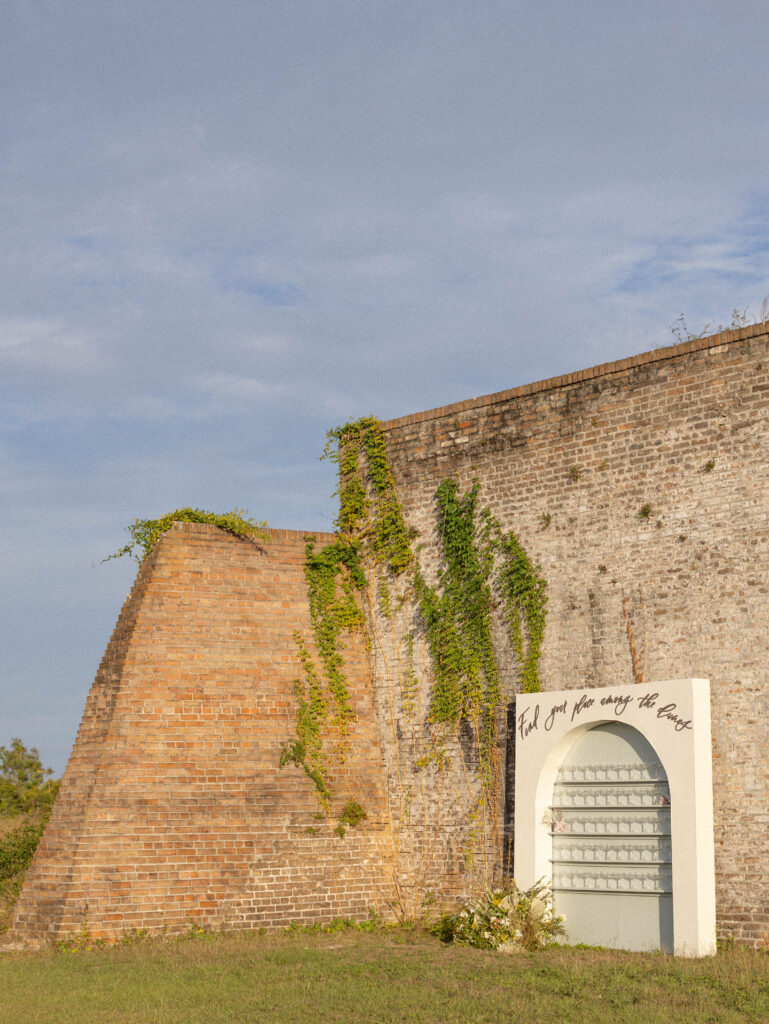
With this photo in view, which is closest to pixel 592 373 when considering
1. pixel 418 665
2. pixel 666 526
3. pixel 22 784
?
pixel 666 526

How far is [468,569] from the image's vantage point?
14266mm

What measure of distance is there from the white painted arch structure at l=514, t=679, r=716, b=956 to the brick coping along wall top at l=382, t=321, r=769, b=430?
3643mm

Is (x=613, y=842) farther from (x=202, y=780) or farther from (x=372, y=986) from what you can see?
(x=202, y=780)

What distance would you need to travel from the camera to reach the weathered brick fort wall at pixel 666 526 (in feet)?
37.3

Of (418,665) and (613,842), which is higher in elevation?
(418,665)

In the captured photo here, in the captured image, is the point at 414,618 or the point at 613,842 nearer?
the point at 613,842

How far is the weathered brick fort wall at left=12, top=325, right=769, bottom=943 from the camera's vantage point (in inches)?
464

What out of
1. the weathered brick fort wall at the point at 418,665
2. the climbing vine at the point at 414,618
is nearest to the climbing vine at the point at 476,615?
the climbing vine at the point at 414,618

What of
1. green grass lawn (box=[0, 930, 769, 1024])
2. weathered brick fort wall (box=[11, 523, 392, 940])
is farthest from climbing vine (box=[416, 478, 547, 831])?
green grass lawn (box=[0, 930, 769, 1024])

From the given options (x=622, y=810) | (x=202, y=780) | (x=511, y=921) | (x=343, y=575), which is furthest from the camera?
(x=343, y=575)

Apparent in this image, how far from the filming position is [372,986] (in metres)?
9.99

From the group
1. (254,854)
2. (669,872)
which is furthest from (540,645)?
(254,854)

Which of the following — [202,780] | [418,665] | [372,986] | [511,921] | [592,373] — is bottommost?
[372,986]

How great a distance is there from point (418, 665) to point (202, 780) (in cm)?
308
